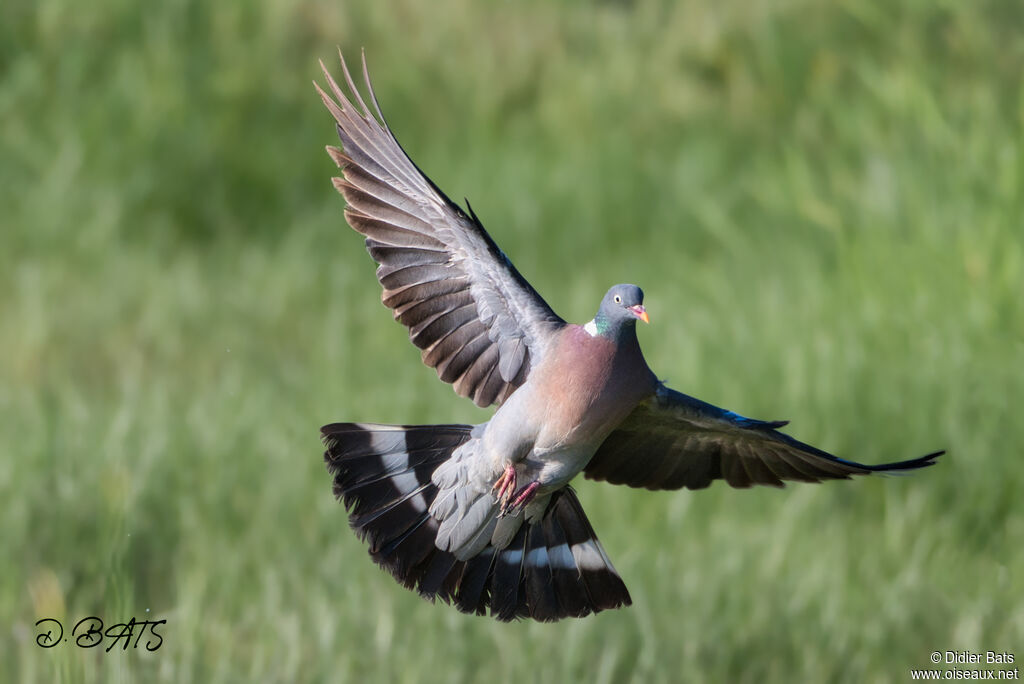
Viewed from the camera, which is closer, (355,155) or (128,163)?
(355,155)

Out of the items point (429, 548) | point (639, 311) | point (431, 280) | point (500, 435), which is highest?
point (431, 280)

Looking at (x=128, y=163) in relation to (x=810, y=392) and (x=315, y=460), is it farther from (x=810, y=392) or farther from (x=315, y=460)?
(x=810, y=392)

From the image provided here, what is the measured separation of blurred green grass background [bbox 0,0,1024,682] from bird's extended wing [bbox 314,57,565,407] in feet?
3.09

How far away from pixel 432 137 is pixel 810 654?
19.5 ft

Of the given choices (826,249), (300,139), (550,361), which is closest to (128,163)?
(300,139)

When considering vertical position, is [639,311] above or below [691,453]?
above

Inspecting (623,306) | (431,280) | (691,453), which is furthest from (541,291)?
(623,306)

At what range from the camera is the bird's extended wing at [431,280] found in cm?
337

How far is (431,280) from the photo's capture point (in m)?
3.41

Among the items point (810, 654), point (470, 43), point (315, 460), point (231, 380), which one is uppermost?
point (470, 43)

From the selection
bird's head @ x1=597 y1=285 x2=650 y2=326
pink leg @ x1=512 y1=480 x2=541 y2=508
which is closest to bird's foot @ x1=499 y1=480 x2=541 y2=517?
pink leg @ x1=512 y1=480 x2=541 y2=508

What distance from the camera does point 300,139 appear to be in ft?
31.4

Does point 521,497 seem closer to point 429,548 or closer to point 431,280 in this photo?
point 429,548

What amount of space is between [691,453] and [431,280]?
95cm
